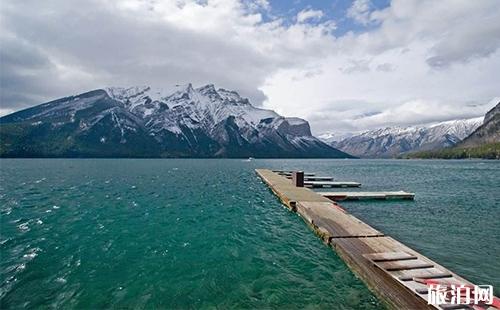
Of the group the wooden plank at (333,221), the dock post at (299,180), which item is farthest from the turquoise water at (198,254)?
the dock post at (299,180)

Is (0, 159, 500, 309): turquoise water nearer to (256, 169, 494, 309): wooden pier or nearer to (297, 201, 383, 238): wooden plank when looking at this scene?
(256, 169, 494, 309): wooden pier

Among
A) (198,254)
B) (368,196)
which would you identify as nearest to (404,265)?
(198,254)

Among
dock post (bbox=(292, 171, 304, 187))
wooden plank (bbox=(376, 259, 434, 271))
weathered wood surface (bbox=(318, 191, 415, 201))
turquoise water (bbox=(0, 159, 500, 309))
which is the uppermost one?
dock post (bbox=(292, 171, 304, 187))

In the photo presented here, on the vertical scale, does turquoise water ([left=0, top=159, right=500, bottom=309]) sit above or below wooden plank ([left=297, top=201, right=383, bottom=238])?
below

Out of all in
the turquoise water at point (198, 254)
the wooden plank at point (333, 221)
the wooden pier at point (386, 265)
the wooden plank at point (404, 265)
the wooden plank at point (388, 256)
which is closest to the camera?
the wooden pier at point (386, 265)

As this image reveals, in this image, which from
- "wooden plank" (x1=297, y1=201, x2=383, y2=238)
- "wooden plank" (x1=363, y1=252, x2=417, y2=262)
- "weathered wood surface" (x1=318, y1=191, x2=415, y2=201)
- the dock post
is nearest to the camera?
"wooden plank" (x1=363, y1=252, x2=417, y2=262)

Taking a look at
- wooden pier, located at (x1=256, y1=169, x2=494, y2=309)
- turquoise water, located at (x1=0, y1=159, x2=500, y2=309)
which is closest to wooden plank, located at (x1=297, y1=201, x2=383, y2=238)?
wooden pier, located at (x1=256, y1=169, x2=494, y2=309)

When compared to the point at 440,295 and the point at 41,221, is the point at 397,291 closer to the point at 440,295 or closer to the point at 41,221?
the point at 440,295

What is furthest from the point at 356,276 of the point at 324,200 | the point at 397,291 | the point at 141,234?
the point at 324,200

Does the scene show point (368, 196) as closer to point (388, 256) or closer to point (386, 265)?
point (388, 256)

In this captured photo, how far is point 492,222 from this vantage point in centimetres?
2739

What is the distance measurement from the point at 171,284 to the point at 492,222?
28.5 m

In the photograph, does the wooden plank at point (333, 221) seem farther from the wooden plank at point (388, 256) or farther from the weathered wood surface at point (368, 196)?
the weathered wood surface at point (368, 196)

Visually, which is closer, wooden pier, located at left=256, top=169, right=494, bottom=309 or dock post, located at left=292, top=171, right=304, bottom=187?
wooden pier, located at left=256, top=169, right=494, bottom=309
